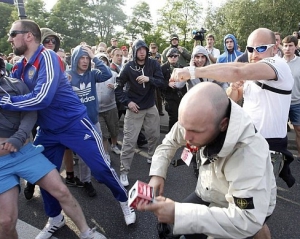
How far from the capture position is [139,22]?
50.5 m

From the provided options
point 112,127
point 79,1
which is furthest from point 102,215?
point 79,1

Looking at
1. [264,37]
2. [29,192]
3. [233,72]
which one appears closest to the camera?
[233,72]

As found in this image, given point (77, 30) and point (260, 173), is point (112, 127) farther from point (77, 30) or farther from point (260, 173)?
point (77, 30)

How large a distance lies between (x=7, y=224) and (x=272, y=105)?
7.62 ft

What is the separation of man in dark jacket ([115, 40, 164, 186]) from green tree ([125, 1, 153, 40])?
153ft

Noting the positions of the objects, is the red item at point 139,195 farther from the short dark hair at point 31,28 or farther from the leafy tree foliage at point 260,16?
the leafy tree foliage at point 260,16

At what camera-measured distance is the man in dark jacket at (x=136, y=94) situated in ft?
12.1

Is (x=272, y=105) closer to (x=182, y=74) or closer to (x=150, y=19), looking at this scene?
(x=182, y=74)

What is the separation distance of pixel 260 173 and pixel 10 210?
6.20 ft

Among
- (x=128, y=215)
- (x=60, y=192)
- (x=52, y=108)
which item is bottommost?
(x=128, y=215)

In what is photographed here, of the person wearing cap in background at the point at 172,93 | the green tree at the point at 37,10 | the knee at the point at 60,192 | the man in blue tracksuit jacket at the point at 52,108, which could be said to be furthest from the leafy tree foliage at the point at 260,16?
the green tree at the point at 37,10

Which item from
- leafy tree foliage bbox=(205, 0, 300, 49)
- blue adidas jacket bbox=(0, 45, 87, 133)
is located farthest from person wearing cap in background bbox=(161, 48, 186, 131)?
leafy tree foliage bbox=(205, 0, 300, 49)

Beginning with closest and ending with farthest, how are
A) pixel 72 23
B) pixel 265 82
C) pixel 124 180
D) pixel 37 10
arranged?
1. pixel 265 82
2. pixel 124 180
3. pixel 37 10
4. pixel 72 23

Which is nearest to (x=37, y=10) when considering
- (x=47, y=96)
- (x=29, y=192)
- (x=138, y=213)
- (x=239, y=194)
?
(x=29, y=192)
